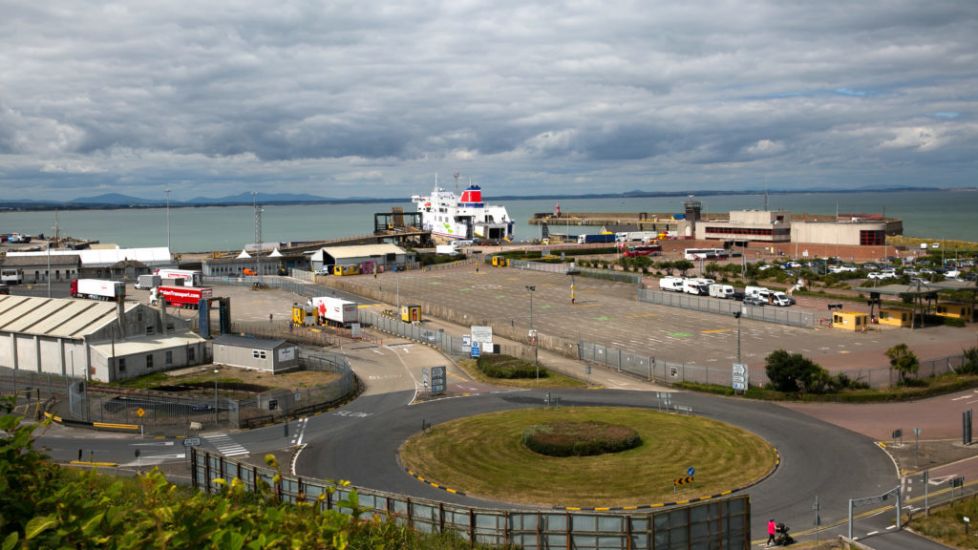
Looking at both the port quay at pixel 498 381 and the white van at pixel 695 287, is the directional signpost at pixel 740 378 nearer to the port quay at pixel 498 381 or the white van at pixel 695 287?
the port quay at pixel 498 381

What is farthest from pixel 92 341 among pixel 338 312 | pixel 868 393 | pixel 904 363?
pixel 904 363

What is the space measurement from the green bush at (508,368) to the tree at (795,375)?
11.9 meters

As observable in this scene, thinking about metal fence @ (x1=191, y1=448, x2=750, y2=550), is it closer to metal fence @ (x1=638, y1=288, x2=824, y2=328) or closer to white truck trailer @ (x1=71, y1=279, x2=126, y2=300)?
metal fence @ (x1=638, y1=288, x2=824, y2=328)

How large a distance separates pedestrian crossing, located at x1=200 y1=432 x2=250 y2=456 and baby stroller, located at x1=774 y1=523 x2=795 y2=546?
63.2 feet

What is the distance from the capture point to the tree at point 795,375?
37156mm

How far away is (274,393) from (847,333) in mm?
37636

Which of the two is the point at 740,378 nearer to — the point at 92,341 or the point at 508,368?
the point at 508,368

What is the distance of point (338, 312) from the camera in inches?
2293

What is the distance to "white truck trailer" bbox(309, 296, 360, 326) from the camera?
190ft

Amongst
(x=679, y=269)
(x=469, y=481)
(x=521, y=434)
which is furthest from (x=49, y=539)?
(x=679, y=269)

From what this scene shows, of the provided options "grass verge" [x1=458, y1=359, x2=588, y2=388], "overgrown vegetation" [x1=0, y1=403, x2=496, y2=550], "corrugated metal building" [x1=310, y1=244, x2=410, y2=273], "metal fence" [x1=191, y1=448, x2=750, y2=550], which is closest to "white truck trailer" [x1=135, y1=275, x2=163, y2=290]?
"corrugated metal building" [x1=310, y1=244, x2=410, y2=273]

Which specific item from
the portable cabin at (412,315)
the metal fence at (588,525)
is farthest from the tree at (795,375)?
the portable cabin at (412,315)

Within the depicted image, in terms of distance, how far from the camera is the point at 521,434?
104 ft

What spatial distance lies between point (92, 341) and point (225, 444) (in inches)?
620
